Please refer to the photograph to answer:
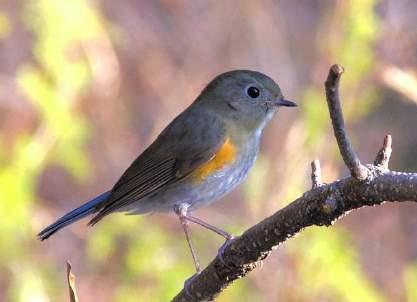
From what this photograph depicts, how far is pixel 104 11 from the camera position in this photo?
23.6 ft

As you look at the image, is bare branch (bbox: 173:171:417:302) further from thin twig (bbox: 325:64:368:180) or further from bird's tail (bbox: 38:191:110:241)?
bird's tail (bbox: 38:191:110:241)

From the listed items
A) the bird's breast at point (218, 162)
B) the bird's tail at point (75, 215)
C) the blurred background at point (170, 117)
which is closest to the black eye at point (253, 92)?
the bird's breast at point (218, 162)

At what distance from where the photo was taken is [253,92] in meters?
3.85

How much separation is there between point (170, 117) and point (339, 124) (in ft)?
13.9

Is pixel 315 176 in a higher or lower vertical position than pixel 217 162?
lower

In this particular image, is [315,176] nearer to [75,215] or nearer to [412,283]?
[75,215]

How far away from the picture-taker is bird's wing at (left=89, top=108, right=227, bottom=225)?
3.68 meters

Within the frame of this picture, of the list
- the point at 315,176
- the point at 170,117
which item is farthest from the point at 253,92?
the point at 170,117

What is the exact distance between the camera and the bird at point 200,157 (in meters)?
3.62

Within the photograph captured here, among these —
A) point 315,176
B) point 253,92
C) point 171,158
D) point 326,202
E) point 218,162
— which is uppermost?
point 253,92

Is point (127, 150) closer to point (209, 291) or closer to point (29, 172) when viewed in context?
point (29, 172)

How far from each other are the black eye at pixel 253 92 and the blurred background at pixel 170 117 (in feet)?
1.70

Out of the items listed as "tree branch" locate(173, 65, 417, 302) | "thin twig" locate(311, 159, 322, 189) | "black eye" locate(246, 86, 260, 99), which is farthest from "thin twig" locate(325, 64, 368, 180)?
"black eye" locate(246, 86, 260, 99)

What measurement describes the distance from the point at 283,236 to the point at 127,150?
14.6ft
